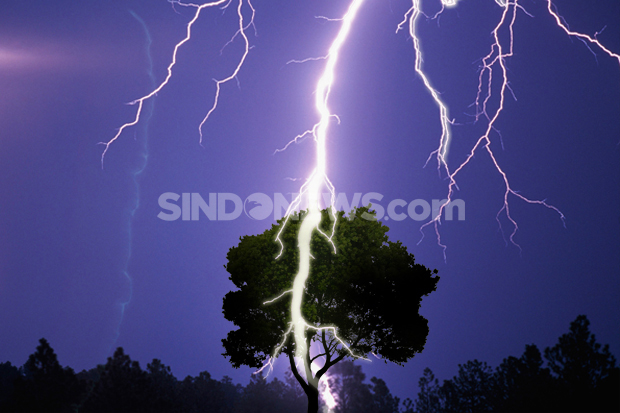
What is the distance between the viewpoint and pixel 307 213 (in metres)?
11.6

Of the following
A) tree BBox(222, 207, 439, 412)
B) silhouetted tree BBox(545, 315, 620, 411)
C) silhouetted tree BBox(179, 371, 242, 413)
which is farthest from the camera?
silhouetted tree BBox(179, 371, 242, 413)

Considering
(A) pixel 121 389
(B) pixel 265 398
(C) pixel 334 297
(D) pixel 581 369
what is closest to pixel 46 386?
(A) pixel 121 389

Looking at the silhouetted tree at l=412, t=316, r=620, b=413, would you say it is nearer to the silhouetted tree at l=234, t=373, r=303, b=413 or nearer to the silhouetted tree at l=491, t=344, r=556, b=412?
the silhouetted tree at l=491, t=344, r=556, b=412

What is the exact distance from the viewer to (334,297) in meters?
11.0

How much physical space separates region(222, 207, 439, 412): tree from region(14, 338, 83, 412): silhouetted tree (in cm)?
1184

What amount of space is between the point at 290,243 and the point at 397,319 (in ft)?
11.3

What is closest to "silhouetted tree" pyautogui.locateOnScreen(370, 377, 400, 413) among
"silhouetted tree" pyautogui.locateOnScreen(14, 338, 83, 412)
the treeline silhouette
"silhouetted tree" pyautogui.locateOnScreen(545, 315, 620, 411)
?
the treeline silhouette

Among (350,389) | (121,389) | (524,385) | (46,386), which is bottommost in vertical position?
(46,386)

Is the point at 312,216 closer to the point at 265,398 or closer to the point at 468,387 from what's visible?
the point at 468,387

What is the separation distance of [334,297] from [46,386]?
15.1m

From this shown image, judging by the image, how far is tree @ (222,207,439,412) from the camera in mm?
10648

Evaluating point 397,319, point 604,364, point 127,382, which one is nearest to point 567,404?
point 604,364

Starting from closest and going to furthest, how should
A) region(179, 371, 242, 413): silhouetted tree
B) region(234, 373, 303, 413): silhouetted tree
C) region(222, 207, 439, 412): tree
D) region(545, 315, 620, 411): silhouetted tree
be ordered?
region(222, 207, 439, 412): tree → region(545, 315, 620, 411): silhouetted tree → region(179, 371, 242, 413): silhouetted tree → region(234, 373, 303, 413): silhouetted tree

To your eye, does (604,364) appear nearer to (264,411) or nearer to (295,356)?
(295,356)
